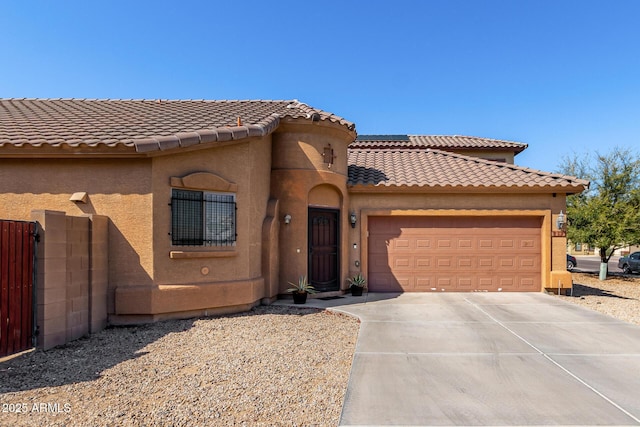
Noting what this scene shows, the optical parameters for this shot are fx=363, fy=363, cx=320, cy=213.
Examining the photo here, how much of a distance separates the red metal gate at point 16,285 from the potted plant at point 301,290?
19.1ft

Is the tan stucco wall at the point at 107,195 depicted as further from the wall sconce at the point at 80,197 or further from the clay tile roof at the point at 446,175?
the clay tile roof at the point at 446,175

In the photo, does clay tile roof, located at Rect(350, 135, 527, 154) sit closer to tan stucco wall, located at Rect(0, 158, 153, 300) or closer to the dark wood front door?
the dark wood front door

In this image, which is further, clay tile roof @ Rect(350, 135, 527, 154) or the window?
clay tile roof @ Rect(350, 135, 527, 154)

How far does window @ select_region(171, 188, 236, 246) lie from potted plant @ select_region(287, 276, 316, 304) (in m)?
2.45

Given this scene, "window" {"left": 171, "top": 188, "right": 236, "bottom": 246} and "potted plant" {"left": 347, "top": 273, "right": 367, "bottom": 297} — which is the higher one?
"window" {"left": 171, "top": 188, "right": 236, "bottom": 246}

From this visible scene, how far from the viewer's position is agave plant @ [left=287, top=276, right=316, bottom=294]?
10172mm

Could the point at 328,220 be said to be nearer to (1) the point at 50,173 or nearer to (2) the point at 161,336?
(2) the point at 161,336

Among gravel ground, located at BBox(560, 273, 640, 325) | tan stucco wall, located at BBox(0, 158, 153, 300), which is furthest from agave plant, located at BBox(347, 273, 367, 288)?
gravel ground, located at BBox(560, 273, 640, 325)

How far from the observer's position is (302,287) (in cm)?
1021

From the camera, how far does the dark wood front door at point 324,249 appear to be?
11102 millimetres

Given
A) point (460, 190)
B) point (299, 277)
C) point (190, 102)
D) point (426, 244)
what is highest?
point (190, 102)

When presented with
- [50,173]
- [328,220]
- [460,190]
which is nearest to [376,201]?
[328,220]

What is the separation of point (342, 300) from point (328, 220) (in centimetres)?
252

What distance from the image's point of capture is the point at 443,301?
34.4 ft
